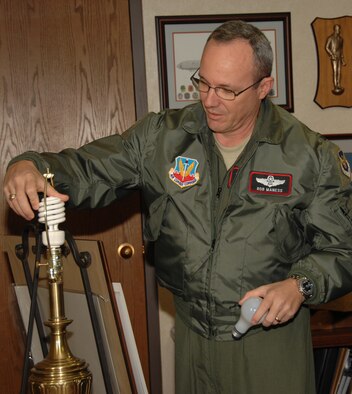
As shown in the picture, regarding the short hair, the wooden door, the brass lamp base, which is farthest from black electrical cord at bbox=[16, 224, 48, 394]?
the wooden door

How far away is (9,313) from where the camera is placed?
128 inches

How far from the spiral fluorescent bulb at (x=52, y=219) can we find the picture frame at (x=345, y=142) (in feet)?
7.51

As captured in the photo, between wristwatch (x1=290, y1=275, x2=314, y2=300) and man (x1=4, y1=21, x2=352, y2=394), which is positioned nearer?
wristwatch (x1=290, y1=275, x2=314, y2=300)

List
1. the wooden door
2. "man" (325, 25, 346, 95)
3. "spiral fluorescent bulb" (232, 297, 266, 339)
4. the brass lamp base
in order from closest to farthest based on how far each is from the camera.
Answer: the brass lamp base < "spiral fluorescent bulb" (232, 297, 266, 339) < the wooden door < "man" (325, 25, 346, 95)

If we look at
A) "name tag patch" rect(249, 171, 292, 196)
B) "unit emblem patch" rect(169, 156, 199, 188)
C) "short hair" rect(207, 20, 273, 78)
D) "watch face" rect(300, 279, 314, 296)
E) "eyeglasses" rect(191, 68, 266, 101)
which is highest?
"short hair" rect(207, 20, 273, 78)

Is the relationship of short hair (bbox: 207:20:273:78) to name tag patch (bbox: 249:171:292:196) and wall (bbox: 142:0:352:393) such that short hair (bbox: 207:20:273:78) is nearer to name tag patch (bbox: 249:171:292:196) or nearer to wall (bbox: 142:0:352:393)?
name tag patch (bbox: 249:171:292:196)

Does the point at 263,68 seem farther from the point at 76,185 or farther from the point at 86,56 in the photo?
the point at 86,56

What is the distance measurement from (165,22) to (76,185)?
4.64 ft

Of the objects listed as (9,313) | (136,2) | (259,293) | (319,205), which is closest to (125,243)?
(9,313)

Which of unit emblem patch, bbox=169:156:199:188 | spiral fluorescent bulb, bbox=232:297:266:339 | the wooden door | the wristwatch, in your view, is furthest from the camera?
the wooden door

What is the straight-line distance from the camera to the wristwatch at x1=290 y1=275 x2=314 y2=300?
77.5 inches

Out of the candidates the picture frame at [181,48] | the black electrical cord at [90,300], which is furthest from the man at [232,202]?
the picture frame at [181,48]

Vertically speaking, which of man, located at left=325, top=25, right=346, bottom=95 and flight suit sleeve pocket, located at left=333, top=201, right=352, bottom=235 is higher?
man, located at left=325, top=25, right=346, bottom=95

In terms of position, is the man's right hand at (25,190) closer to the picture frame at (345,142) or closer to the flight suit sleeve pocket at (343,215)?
the flight suit sleeve pocket at (343,215)
